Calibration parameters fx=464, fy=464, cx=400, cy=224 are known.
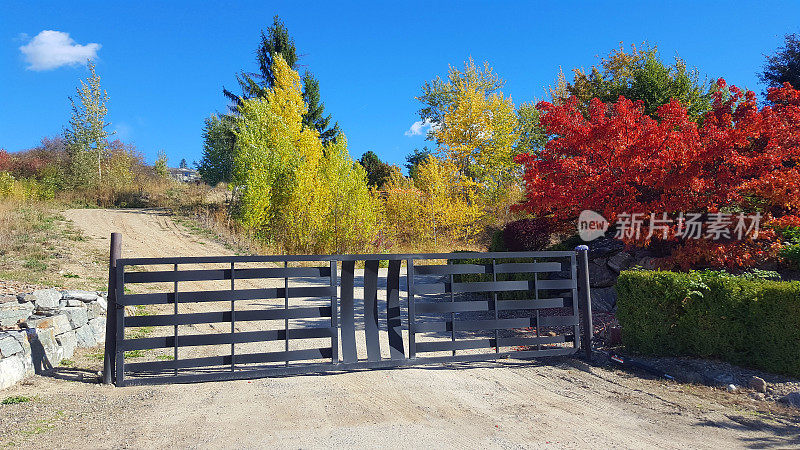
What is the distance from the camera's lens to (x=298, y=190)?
1756 cm

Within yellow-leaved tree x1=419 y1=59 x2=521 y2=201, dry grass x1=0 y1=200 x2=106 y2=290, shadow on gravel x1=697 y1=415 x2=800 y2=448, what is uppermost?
yellow-leaved tree x1=419 y1=59 x2=521 y2=201

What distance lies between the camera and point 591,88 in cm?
2378

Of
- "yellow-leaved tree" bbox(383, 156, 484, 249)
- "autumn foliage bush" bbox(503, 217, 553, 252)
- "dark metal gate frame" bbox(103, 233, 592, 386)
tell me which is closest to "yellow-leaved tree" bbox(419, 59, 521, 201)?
"yellow-leaved tree" bbox(383, 156, 484, 249)

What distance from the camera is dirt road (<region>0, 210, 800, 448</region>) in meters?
3.65

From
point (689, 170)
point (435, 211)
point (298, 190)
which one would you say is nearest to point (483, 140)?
point (435, 211)

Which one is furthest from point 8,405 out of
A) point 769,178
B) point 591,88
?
point 591,88

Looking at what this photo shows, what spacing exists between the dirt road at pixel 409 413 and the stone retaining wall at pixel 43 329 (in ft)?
1.07

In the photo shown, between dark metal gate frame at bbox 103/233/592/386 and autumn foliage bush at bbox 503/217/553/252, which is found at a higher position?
autumn foliage bush at bbox 503/217/553/252

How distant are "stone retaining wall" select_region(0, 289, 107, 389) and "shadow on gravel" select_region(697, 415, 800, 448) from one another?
271 inches

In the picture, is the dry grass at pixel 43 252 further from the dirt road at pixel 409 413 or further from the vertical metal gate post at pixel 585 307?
the vertical metal gate post at pixel 585 307

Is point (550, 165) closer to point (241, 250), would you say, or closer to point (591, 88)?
point (241, 250)

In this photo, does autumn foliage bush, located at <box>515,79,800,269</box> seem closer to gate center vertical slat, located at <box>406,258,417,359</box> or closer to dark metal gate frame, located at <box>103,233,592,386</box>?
dark metal gate frame, located at <box>103,233,592,386</box>

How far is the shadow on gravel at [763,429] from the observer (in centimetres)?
363

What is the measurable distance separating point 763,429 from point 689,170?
15.0ft
